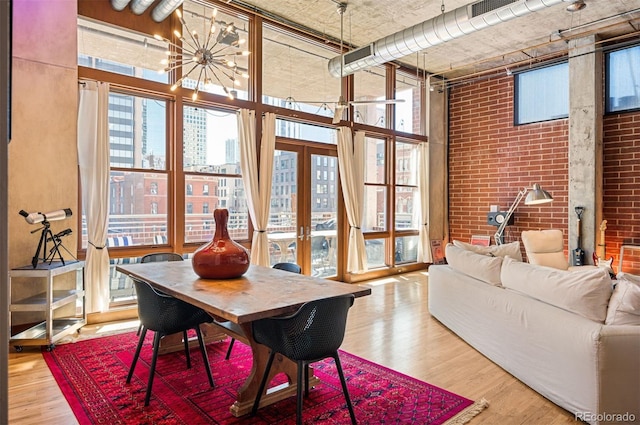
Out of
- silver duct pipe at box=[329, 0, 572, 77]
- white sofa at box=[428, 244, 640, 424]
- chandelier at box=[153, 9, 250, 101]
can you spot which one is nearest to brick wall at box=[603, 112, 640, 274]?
silver duct pipe at box=[329, 0, 572, 77]

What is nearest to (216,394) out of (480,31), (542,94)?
(480,31)

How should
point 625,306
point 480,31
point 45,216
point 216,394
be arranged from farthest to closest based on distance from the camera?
point 480,31 → point 45,216 → point 216,394 → point 625,306

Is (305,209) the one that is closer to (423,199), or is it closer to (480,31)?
(423,199)

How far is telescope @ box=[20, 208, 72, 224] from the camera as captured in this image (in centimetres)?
A: 365

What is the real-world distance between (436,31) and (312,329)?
4.04m

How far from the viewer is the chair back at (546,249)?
5359 millimetres

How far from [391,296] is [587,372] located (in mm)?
3480

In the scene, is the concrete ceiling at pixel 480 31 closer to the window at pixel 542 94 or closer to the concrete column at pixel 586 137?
the window at pixel 542 94

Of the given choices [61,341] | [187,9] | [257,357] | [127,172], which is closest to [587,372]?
[257,357]

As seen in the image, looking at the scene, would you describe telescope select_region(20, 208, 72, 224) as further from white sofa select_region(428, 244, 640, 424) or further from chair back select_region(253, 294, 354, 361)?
white sofa select_region(428, 244, 640, 424)

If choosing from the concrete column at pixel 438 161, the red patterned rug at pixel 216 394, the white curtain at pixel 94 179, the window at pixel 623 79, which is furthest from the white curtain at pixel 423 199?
the white curtain at pixel 94 179

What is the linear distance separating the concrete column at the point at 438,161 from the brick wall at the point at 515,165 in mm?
126

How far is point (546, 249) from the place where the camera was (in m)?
5.44

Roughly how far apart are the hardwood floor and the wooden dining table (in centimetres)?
95
